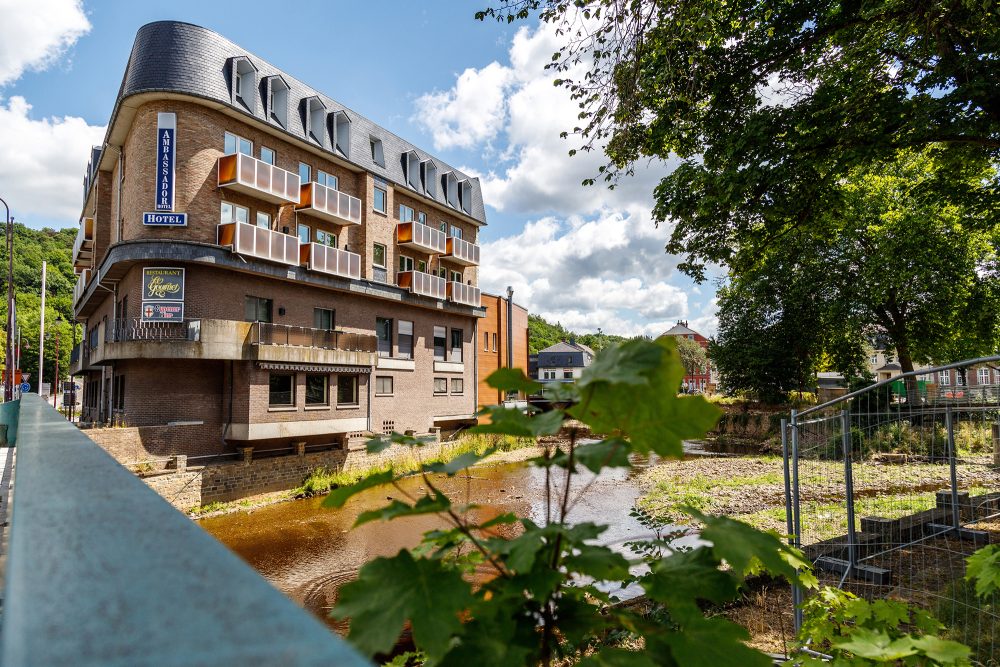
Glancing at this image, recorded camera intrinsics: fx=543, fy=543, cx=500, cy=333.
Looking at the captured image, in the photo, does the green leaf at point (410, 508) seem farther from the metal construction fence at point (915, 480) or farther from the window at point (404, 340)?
the window at point (404, 340)

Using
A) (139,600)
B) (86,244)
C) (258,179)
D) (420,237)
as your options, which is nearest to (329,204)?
(258,179)

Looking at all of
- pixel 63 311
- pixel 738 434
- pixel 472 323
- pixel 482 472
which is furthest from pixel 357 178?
pixel 63 311

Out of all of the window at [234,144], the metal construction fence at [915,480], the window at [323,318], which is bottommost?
the metal construction fence at [915,480]

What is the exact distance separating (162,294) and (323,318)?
6770 millimetres

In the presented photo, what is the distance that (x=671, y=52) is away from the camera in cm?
879

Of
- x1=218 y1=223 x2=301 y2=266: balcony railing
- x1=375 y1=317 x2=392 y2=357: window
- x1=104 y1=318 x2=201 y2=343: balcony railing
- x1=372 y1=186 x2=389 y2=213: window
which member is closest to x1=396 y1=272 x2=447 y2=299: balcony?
x1=375 y1=317 x2=392 y2=357: window

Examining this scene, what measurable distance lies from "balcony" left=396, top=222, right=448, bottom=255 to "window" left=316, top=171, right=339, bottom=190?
4.19 meters

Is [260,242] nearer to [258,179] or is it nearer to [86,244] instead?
[258,179]

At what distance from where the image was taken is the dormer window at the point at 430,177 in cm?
3133

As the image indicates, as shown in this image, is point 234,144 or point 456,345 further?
point 456,345

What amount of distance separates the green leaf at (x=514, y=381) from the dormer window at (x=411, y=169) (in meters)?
29.9

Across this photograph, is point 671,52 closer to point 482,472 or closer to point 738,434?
point 482,472

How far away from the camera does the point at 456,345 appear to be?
1297 inches

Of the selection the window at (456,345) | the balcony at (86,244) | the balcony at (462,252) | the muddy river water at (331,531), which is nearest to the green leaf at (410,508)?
the muddy river water at (331,531)
